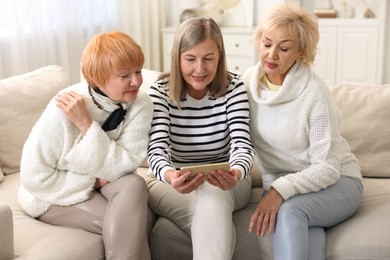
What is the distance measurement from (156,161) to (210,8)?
2939mm

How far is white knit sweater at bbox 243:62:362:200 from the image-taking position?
189cm

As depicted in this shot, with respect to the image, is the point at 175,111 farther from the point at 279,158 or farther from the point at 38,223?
the point at 38,223

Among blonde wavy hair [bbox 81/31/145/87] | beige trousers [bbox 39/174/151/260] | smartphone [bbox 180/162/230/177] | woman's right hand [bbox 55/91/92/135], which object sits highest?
blonde wavy hair [bbox 81/31/145/87]

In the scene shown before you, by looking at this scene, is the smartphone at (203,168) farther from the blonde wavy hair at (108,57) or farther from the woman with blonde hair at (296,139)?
the blonde wavy hair at (108,57)

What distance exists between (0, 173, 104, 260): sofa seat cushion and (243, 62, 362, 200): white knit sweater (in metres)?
0.62

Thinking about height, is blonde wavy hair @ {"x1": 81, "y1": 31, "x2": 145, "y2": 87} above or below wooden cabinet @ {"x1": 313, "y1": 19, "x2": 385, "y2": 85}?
above

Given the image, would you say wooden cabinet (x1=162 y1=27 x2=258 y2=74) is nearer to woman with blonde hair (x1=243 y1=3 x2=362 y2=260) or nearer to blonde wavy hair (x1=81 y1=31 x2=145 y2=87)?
woman with blonde hair (x1=243 y1=3 x2=362 y2=260)

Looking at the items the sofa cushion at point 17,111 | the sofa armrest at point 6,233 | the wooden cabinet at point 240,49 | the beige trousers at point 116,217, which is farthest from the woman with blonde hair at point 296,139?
the wooden cabinet at point 240,49

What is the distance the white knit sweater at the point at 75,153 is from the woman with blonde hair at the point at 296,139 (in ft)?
1.39

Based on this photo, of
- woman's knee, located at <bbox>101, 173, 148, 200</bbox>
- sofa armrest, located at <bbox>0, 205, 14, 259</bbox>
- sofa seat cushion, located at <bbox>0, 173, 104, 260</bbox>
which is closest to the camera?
sofa armrest, located at <bbox>0, 205, 14, 259</bbox>

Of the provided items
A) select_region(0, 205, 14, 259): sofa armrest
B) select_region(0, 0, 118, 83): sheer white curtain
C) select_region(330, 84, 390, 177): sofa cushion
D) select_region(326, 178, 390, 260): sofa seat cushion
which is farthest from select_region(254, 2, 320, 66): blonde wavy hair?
select_region(0, 0, 118, 83): sheer white curtain

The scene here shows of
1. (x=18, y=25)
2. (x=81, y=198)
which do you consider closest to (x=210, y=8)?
(x=18, y=25)

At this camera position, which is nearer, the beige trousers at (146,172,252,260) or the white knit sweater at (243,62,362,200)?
the beige trousers at (146,172,252,260)

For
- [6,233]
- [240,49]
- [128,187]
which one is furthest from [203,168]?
[240,49]
